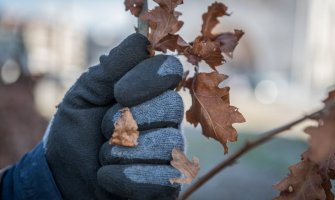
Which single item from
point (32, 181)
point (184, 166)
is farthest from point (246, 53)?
point (184, 166)

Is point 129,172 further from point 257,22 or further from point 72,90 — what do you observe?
point 257,22

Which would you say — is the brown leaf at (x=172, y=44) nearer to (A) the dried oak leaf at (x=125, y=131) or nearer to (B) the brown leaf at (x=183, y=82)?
(B) the brown leaf at (x=183, y=82)

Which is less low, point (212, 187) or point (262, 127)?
point (212, 187)

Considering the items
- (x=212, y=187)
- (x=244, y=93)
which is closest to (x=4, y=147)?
(x=212, y=187)

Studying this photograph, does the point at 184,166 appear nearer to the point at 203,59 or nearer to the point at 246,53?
the point at 203,59

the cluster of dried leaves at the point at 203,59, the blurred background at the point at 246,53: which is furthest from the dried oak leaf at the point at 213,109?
the blurred background at the point at 246,53
